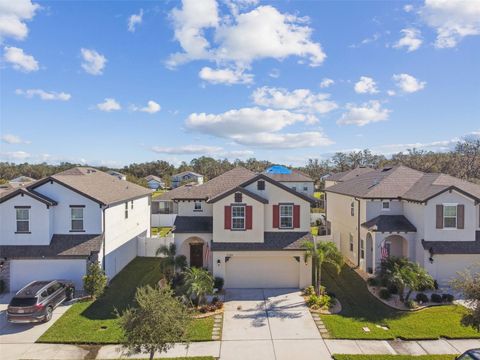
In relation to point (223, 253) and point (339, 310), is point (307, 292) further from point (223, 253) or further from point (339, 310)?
point (223, 253)

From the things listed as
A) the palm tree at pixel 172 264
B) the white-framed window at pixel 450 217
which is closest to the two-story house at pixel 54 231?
the palm tree at pixel 172 264

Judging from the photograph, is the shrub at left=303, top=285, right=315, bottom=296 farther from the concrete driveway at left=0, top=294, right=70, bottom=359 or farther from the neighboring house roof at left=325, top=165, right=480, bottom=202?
the concrete driveway at left=0, top=294, right=70, bottom=359

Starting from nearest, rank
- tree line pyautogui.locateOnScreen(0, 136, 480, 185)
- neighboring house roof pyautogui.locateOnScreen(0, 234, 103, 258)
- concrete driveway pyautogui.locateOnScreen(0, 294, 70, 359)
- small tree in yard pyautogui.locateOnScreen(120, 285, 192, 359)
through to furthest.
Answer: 1. small tree in yard pyautogui.locateOnScreen(120, 285, 192, 359)
2. concrete driveway pyautogui.locateOnScreen(0, 294, 70, 359)
3. neighboring house roof pyautogui.locateOnScreen(0, 234, 103, 258)
4. tree line pyautogui.locateOnScreen(0, 136, 480, 185)

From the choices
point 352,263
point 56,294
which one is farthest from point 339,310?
point 56,294

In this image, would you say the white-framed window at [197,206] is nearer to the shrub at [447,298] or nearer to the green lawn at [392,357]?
the green lawn at [392,357]

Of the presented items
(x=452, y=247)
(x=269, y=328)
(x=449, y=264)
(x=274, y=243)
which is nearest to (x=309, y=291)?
(x=274, y=243)

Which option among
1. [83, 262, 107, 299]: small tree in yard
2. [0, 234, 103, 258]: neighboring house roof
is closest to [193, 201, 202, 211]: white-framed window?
[0, 234, 103, 258]: neighboring house roof

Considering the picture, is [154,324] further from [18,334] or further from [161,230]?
[161,230]
